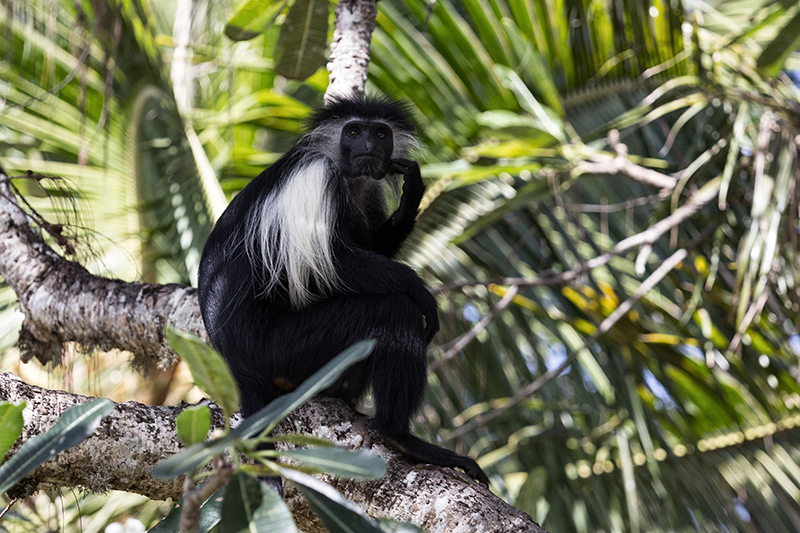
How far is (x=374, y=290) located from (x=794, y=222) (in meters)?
1.94

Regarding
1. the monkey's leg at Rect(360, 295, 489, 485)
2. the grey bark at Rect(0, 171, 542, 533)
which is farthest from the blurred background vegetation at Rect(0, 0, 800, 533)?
the grey bark at Rect(0, 171, 542, 533)

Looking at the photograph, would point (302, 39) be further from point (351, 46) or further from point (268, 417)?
point (268, 417)

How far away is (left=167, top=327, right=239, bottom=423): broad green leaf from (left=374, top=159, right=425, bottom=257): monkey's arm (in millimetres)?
1665

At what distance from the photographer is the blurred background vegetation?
342 centimetres

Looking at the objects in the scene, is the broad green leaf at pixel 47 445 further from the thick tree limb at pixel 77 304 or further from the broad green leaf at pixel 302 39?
the broad green leaf at pixel 302 39

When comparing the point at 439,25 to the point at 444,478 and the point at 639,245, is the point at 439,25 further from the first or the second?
the point at 444,478

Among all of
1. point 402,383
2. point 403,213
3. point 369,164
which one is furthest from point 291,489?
point 369,164

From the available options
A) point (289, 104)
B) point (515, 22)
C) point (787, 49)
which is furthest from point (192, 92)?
point (787, 49)

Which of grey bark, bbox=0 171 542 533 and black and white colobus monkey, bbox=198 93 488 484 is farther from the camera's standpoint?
black and white colobus monkey, bbox=198 93 488 484

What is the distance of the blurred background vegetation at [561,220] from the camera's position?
3.42 metres

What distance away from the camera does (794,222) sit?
2918 millimetres

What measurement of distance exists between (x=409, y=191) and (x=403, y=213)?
0.09 meters

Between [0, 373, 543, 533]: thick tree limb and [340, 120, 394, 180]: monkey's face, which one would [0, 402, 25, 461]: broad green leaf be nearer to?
[0, 373, 543, 533]: thick tree limb

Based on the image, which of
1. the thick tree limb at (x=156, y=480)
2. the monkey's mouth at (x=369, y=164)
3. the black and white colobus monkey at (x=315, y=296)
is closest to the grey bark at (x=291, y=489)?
the thick tree limb at (x=156, y=480)
